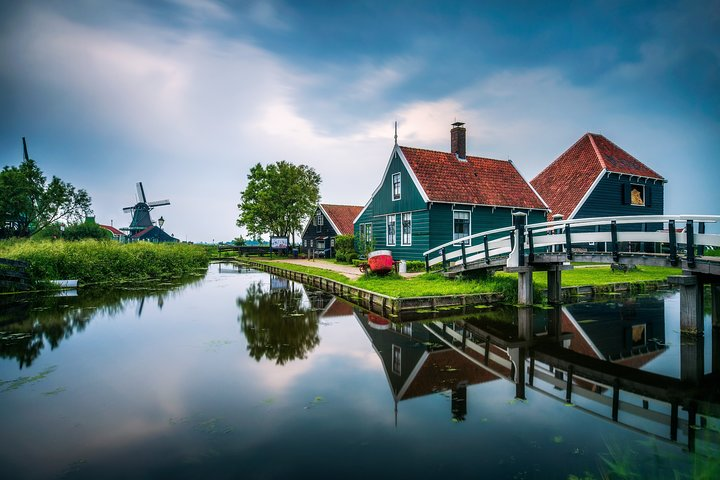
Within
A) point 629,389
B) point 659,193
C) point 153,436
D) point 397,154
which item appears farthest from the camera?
point 659,193

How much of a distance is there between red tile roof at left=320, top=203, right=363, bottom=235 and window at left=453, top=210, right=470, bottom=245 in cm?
1636

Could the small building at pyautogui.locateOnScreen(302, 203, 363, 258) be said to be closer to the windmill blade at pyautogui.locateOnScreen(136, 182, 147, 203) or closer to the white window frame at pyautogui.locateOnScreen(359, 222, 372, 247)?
the white window frame at pyautogui.locateOnScreen(359, 222, 372, 247)

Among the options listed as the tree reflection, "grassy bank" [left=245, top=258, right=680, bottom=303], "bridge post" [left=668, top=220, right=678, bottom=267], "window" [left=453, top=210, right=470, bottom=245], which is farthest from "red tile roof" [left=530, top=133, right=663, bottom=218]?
the tree reflection

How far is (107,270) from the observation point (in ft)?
71.8

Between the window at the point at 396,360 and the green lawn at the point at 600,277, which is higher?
the green lawn at the point at 600,277

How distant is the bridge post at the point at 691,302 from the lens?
31.8 ft

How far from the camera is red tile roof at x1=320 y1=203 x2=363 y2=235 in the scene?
38.4m

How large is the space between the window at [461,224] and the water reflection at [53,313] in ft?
47.3

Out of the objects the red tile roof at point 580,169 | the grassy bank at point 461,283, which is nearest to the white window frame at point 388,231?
the grassy bank at point 461,283

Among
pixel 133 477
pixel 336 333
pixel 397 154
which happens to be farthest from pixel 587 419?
pixel 397 154

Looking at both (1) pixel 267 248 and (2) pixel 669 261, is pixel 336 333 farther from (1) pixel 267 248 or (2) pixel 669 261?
(1) pixel 267 248

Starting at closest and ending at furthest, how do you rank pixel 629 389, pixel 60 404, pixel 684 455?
1. pixel 684 455
2. pixel 60 404
3. pixel 629 389

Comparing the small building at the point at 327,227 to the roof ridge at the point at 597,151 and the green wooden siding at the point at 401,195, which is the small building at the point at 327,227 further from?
the roof ridge at the point at 597,151

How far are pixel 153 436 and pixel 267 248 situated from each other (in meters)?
46.3
